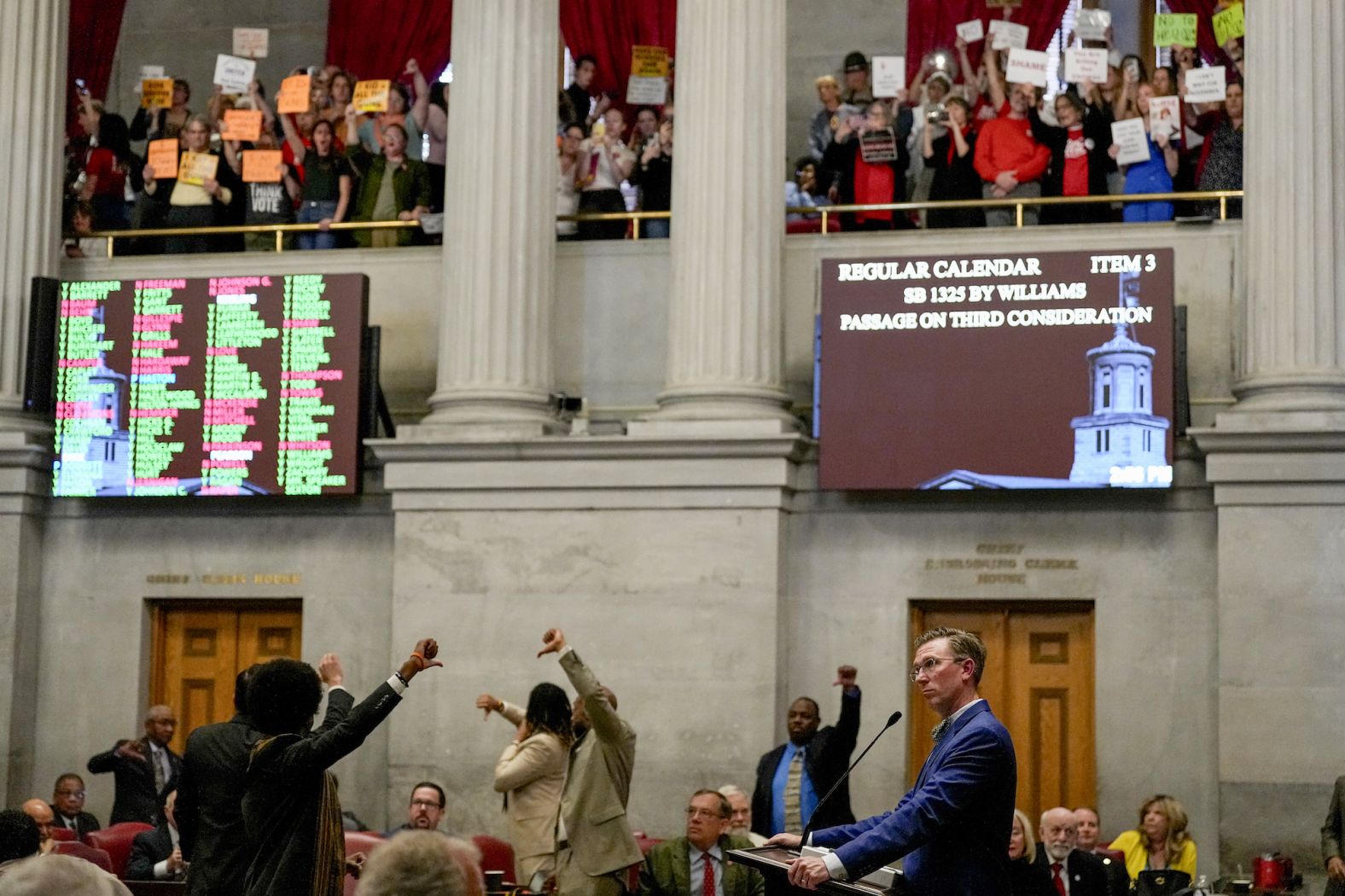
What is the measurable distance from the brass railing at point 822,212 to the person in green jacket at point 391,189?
10 centimetres

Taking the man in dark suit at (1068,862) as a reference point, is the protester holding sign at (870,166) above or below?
above

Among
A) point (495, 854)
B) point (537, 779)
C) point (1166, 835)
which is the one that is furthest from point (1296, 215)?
point (495, 854)

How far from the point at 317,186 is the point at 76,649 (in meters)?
4.47

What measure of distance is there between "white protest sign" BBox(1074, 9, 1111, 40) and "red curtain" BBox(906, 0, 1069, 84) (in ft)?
3.85

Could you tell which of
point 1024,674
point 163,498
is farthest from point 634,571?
point 163,498

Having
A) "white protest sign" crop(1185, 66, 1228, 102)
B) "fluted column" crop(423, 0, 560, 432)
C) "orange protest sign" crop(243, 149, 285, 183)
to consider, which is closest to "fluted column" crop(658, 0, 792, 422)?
"fluted column" crop(423, 0, 560, 432)

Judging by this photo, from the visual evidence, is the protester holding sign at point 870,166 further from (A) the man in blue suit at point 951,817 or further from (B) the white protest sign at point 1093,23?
(A) the man in blue suit at point 951,817

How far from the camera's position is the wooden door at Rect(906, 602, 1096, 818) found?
15.4m

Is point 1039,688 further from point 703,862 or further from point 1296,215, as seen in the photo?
point 703,862

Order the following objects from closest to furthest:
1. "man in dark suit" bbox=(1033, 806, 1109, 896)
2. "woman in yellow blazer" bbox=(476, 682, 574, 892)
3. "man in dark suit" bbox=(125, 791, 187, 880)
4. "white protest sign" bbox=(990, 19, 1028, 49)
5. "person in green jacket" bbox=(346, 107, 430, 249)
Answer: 1. "man in dark suit" bbox=(1033, 806, 1109, 896)
2. "woman in yellow blazer" bbox=(476, 682, 574, 892)
3. "man in dark suit" bbox=(125, 791, 187, 880)
4. "white protest sign" bbox=(990, 19, 1028, 49)
5. "person in green jacket" bbox=(346, 107, 430, 249)

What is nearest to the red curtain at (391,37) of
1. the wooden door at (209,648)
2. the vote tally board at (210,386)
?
the vote tally board at (210,386)

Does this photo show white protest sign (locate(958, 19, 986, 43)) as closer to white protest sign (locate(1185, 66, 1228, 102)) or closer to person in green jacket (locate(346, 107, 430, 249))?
white protest sign (locate(1185, 66, 1228, 102))

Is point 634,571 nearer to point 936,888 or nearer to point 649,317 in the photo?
point 649,317

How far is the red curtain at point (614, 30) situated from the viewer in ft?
66.5
